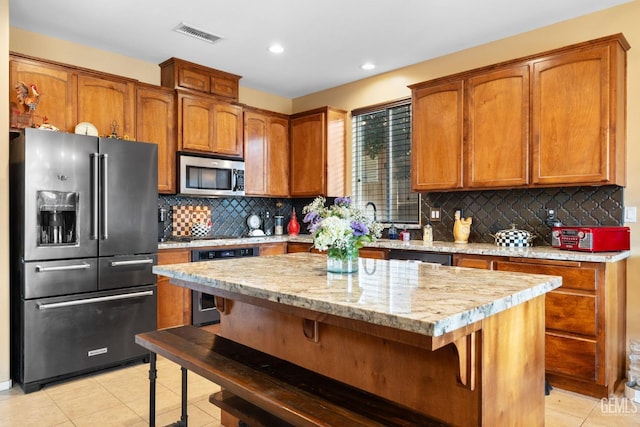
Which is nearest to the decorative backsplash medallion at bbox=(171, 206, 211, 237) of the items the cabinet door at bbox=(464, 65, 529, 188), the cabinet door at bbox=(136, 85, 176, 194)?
the cabinet door at bbox=(136, 85, 176, 194)

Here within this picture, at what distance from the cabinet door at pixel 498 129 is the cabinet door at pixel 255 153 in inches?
96.4

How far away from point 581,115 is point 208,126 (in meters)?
3.46

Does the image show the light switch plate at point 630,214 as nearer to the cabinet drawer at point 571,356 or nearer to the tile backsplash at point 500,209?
the tile backsplash at point 500,209

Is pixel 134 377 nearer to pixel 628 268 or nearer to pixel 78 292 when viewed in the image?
pixel 78 292

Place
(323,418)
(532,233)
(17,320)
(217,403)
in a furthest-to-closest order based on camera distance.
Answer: (532,233), (17,320), (217,403), (323,418)

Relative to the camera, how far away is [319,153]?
5047mm

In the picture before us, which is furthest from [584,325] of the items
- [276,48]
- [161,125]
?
[161,125]

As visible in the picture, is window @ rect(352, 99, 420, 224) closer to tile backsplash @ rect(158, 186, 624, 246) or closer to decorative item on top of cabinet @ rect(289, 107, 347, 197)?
decorative item on top of cabinet @ rect(289, 107, 347, 197)

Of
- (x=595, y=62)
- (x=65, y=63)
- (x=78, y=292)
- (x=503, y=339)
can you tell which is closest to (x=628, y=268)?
(x=595, y=62)

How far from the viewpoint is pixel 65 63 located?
3.64 meters

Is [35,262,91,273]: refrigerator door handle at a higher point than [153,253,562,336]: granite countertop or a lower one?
lower

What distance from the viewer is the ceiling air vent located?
3.52m

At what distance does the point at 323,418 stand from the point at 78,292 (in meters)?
2.48

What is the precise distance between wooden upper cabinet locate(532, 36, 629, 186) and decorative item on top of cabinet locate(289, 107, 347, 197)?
233 centimetres
